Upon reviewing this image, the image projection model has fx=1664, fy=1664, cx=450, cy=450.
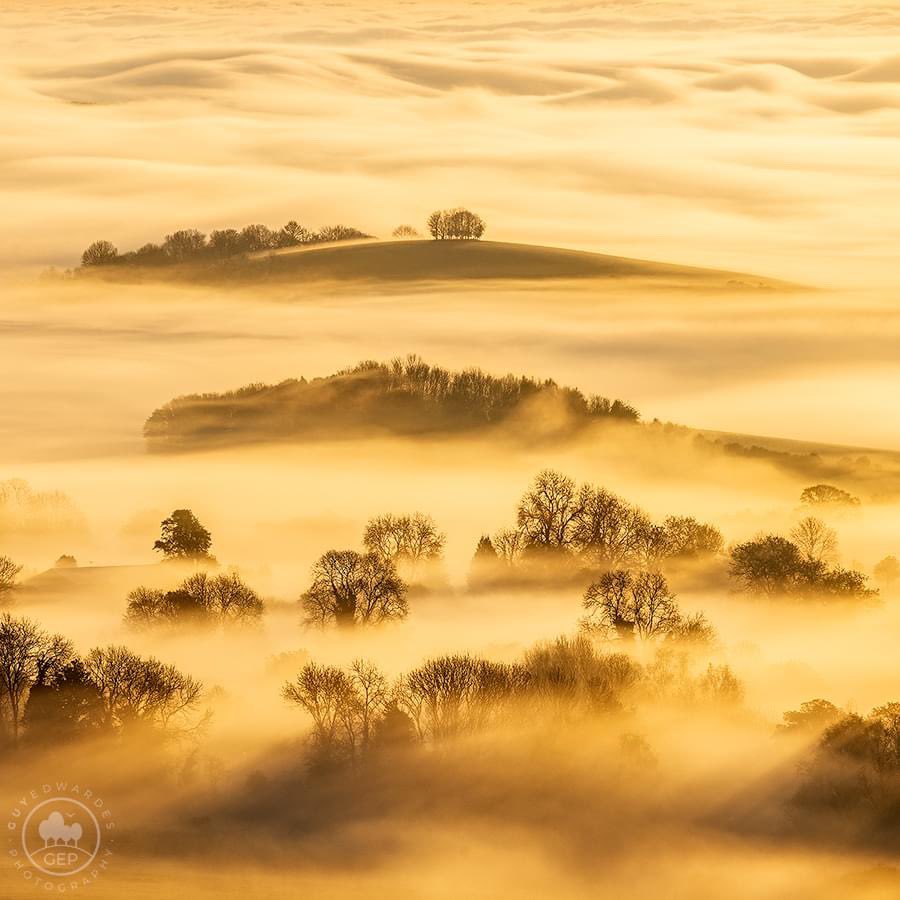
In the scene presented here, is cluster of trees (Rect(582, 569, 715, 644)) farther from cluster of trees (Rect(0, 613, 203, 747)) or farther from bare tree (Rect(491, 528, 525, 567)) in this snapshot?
cluster of trees (Rect(0, 613, 203, 747))

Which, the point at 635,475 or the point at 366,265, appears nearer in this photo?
the point at 635,475

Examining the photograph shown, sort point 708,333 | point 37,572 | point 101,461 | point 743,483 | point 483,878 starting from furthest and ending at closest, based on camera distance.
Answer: point 708,333 → point 101,461 → point 743,483 → point 37,572 → point 483,878

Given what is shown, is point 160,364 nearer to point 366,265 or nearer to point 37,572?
point 366,265

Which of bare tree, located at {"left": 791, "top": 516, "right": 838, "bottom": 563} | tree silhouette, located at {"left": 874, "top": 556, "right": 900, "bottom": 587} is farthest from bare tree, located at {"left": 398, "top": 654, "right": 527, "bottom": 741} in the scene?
tree silhouette, located at {"left": 874, "top": 556, "right": 900, "bottom": 587}

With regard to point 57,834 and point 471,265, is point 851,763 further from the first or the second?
point 471,265

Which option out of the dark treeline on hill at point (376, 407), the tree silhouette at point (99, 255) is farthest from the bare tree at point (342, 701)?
the tree silhouette at point (99, 255)

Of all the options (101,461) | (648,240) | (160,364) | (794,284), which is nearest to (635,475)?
(101,461)
